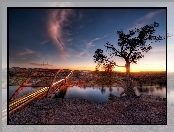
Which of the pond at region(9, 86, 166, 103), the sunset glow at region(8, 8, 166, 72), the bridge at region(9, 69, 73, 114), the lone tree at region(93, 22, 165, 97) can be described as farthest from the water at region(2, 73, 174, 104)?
the sunset glow at region(8, 8, 166, 72)

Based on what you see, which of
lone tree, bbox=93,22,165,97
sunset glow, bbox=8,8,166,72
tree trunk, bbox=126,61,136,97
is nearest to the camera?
sunset glow, bbox=8,8,166,72

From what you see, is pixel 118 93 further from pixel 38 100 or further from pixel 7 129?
pixel 7 129

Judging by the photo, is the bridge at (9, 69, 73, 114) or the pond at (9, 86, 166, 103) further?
the pond at (9, 86, 166, 103)

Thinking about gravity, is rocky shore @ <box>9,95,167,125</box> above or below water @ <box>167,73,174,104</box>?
below

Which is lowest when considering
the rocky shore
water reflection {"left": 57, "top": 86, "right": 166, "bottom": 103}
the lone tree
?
the rocky shore

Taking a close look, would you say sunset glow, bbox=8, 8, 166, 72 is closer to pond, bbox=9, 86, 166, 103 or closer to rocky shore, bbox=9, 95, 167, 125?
pond, bbox=9, 86, 166, 103

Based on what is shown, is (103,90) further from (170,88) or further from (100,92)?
(170,88)

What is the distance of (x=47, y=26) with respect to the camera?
6.34 metres

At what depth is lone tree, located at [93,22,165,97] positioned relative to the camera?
636 cm

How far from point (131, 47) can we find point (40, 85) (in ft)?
6.96

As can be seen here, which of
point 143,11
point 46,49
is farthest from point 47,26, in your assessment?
point 143,11

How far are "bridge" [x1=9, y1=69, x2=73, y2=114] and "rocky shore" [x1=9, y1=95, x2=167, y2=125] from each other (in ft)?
0.40

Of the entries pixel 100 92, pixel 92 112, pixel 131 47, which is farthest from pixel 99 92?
pixel 131 47

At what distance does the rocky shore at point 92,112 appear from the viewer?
6328mm
